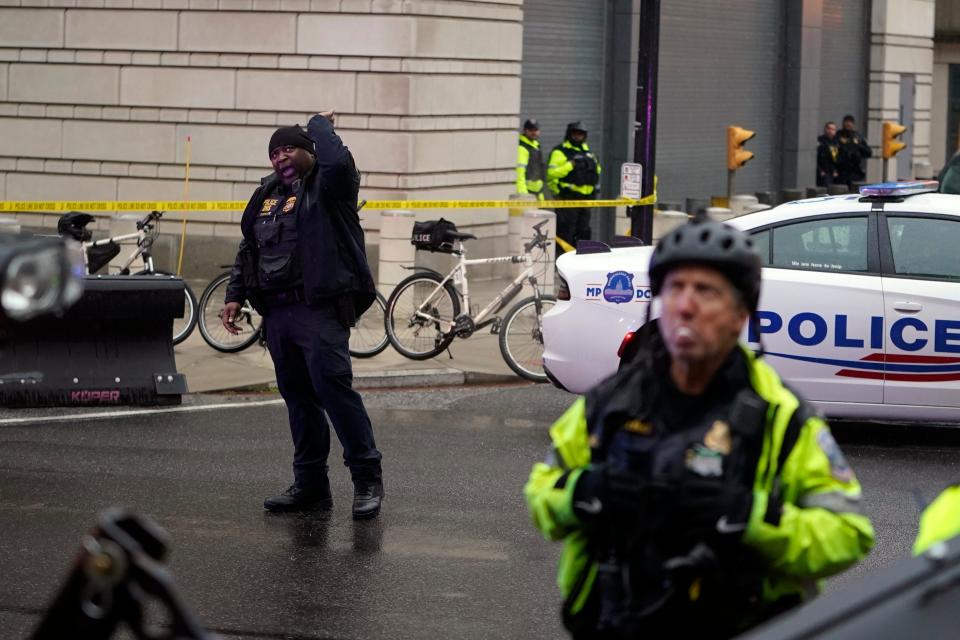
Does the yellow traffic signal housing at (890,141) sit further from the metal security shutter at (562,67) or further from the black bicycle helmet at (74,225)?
the black bicycle helmet at (74,225)

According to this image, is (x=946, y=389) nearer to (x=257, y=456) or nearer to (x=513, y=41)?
(x=257, y=456)

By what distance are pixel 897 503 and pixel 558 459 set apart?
18.2 feet

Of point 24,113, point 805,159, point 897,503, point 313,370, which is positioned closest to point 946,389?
point 897,503

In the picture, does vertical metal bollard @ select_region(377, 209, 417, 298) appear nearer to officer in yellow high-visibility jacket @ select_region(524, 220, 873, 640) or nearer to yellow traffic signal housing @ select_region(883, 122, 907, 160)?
officer in yellow high-visibility jacket @ select_region(524, 220, 873, 640)

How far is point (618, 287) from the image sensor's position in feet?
33.5

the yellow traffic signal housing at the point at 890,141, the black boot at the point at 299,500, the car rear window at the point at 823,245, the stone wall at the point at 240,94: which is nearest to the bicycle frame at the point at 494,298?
the car rear window at the point at 823,245

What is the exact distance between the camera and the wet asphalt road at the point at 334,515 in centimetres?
663

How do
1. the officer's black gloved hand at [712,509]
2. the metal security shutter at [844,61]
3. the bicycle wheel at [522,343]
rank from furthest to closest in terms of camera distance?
1. the metal security shutter at [844,61]
2. the bicycle wheel at [522,343]
3. the officer's black gloved hand at [712,509]

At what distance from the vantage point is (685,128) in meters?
26.2

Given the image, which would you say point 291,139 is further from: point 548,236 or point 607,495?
point 548,236

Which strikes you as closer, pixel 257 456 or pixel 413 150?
pixel 257 456

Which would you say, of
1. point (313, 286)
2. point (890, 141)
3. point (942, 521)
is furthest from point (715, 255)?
point (890, 141)

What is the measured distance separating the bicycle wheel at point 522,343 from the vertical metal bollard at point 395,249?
2.56m

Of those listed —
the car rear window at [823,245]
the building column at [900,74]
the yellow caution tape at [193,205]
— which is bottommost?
the car rear window at [823,245]
